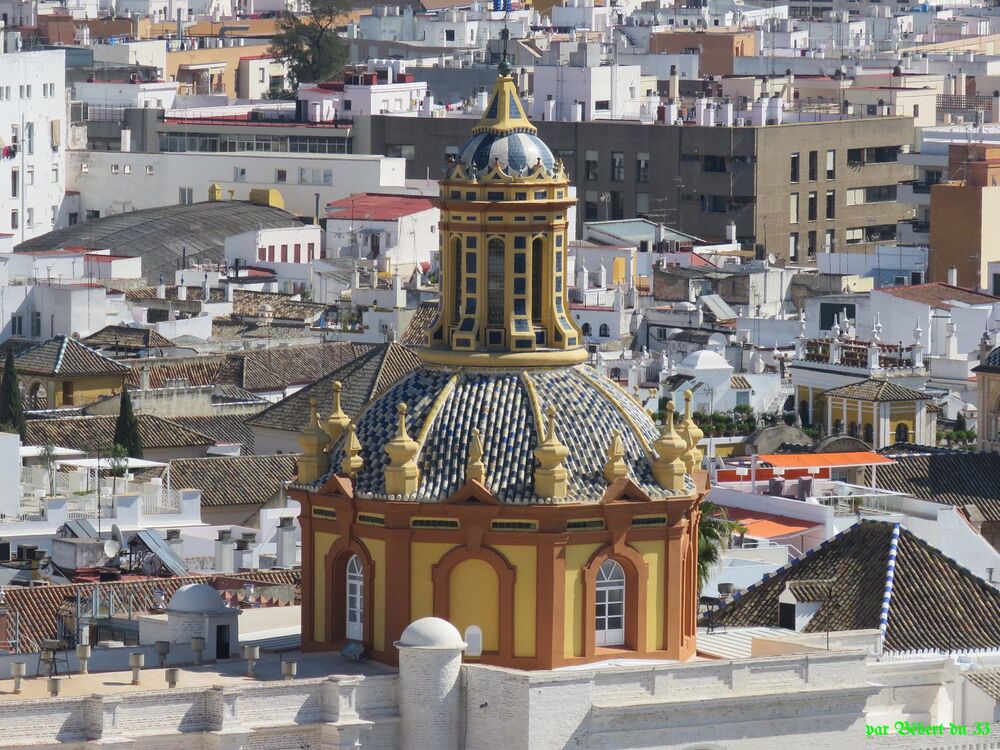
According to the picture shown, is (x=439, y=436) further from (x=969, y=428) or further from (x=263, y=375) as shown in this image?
(x=263, y=375)

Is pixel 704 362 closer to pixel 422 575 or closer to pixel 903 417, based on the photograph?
pixel 903 417

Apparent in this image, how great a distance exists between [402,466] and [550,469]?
5.64 ft

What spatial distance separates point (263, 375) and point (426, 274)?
25.7 metres

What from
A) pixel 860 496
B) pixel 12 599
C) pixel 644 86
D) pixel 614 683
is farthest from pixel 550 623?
pixel 644 86

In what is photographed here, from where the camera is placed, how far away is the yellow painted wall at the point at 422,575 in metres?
51.4

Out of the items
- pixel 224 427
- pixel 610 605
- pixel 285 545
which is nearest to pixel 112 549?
pixel 285 545

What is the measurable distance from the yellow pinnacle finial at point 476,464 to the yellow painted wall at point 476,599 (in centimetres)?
100

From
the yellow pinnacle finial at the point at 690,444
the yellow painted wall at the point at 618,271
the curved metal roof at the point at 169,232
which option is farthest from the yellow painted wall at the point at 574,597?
the curved metal roof at the point at 169,232

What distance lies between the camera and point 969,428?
100 m

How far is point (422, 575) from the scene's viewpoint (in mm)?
51469

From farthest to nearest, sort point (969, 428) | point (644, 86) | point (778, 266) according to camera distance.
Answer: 1. point (644, 86)
2. point (778, 266)
3. point (969, 428)

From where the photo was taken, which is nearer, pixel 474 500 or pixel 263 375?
pixel 474 500

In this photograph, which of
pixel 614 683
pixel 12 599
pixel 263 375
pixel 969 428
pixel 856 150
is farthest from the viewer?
pixel 856 150

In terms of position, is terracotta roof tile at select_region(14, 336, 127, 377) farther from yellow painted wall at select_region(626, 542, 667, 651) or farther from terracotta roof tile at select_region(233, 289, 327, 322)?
yellow painted wall at select_region(626, 542, 667, 651)
